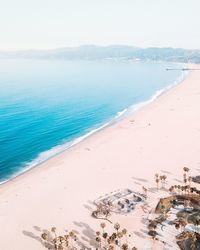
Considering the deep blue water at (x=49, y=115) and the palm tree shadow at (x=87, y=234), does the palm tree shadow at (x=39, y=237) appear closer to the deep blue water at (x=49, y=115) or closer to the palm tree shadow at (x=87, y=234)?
→ the palm tree shadow at (x=87, y=234)

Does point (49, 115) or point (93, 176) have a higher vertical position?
point (49, 115)

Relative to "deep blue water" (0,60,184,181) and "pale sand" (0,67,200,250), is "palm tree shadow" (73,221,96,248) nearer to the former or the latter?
"pale sand" (0,67,200,250)

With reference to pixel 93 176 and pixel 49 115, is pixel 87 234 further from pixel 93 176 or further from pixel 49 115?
pixel 49 115

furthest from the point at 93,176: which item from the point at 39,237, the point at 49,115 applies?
the point at 49,115

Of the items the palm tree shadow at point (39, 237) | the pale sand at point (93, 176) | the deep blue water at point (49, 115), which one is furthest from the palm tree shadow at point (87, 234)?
the deep blue water at point (49, 115)

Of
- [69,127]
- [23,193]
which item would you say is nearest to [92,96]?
[69,127]

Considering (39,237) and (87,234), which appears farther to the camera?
(87,234)

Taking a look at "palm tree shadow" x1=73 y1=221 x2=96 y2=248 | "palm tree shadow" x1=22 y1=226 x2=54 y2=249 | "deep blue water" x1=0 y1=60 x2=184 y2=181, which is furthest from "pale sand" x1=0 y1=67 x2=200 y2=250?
"deep blue water" x1=0 y1=60 x2=184 y2=181
